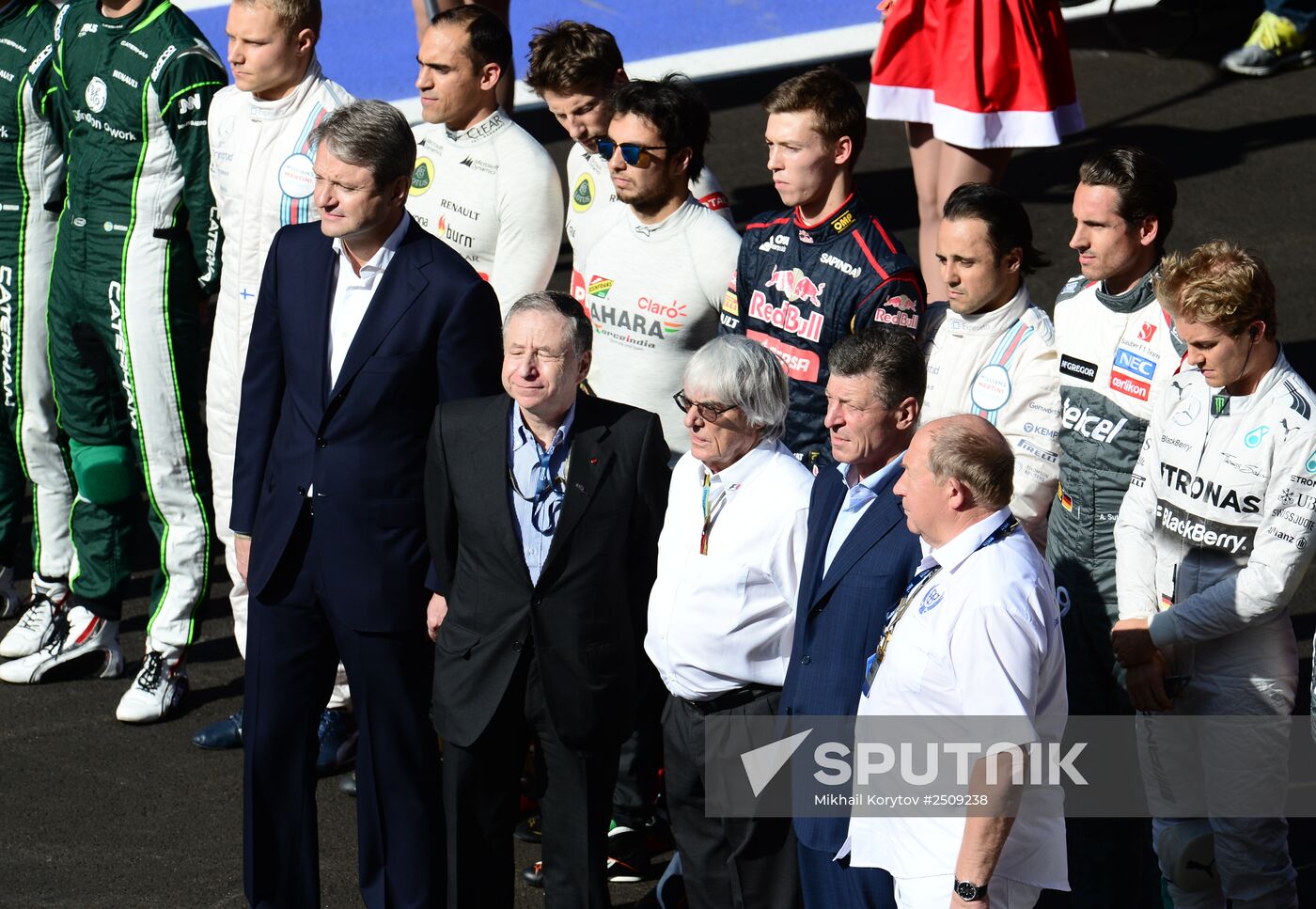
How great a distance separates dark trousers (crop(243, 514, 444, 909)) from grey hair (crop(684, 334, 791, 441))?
1.03 m

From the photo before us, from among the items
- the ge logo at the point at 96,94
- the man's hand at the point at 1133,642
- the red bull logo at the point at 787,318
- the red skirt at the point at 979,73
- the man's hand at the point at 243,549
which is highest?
the red skirt at the point at 979,73

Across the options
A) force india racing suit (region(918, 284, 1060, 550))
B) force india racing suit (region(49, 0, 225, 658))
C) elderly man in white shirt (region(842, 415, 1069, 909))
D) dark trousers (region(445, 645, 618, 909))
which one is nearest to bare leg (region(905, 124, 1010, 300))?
force india racing suit (region(918, 284, 1060, 550))

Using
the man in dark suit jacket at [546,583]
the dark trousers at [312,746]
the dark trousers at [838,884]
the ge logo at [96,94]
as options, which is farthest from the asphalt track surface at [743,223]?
the ge logo at [96,94]

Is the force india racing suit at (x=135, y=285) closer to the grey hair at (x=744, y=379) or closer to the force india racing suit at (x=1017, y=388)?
the grey hair at (x=744, y=379)

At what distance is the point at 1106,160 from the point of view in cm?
443

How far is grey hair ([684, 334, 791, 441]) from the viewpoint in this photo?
3977mm

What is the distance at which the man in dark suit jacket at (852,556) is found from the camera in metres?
3.70

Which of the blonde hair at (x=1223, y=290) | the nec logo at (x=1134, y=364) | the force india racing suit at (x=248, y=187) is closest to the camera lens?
the blonde hair at (x=1223, y=290)

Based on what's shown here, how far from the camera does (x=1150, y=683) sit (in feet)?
13.5

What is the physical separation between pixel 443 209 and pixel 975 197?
191 cm

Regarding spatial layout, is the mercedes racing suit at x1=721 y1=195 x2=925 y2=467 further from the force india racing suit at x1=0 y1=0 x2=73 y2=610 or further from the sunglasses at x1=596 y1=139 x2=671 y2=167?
the force india racing suit at x1=0 y1=0 x2=73 y2=610

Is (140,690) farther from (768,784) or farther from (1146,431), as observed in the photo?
(1146,431)

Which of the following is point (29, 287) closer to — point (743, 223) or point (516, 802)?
point (516, 802)

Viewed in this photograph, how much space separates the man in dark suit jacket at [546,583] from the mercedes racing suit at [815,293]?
2.20ft
